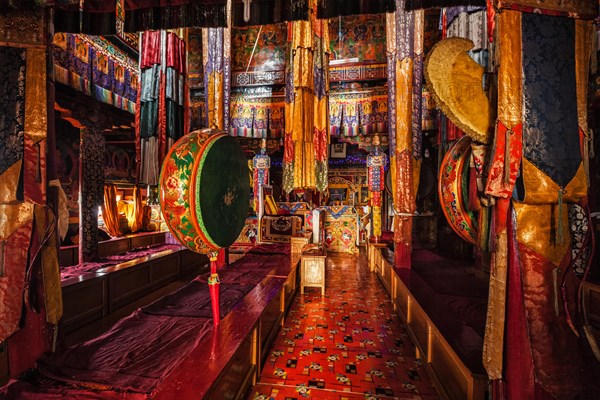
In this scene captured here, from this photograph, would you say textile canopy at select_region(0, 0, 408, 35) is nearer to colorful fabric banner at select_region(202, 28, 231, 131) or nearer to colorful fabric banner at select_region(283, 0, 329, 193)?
colorful fabric banner at select_region(283, 0, 329, 193)

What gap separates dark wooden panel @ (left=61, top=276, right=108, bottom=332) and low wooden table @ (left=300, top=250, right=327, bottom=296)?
2.92 meters

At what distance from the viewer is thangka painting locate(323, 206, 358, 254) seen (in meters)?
8.66

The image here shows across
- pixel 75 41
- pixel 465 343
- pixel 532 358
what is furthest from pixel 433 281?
pixel 75 41

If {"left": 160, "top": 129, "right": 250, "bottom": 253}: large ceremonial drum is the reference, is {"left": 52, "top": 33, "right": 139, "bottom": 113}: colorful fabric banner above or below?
above

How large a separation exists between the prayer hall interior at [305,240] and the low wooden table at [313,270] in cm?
4

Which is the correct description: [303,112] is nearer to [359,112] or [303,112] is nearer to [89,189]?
[359,112]

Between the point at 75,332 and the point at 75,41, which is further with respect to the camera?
the point at 75,41

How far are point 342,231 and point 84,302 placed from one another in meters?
6.73

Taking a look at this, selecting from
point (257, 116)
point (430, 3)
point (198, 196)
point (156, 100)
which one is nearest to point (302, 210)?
point (257, 116)

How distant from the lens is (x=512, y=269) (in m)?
1.35

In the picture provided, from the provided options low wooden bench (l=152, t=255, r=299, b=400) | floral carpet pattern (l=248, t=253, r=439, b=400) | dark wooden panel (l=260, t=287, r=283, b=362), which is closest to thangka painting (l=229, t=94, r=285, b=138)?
floral carpet pattern (l=248, t=253, r=439, b=400)

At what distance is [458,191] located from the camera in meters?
1.78

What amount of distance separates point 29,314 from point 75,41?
16.3 ft

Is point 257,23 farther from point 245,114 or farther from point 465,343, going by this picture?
point 245,114
